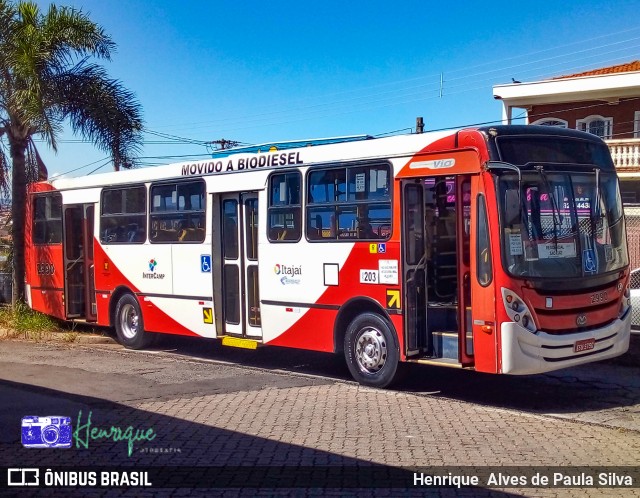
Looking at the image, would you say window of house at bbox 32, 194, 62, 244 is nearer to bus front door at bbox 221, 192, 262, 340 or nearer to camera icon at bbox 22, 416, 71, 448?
bus front door at bbox 221, 192, 262, 340

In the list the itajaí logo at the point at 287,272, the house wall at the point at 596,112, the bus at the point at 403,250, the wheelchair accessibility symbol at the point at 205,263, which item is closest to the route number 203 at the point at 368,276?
the bus at the point at 403,250

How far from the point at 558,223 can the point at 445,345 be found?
1913mm

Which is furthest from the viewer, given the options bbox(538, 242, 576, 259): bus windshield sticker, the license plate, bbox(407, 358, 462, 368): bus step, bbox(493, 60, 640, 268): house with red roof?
bbox(493, 60, 640, 268): house with red roof

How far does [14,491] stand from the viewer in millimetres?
5926

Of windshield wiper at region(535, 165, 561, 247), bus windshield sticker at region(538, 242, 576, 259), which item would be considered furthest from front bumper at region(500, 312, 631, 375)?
windshield wiper at region(535, 165, 561, 247)

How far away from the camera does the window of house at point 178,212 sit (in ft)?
40.7

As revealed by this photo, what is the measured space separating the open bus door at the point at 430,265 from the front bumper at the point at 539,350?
93cm

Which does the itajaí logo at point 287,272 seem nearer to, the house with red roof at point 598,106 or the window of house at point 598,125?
the house with red roof at point 598,106

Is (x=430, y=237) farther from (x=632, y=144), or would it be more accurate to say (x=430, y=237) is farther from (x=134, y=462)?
(x=632, y=144)

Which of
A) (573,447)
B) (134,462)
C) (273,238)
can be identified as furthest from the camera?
(273,238)

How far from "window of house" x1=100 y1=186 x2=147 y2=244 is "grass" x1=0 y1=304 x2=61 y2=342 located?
2.38 m

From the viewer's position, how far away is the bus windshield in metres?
8.44

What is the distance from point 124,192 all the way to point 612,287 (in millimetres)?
8585

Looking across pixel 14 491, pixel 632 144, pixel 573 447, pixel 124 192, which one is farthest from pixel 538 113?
pixel 14 491
